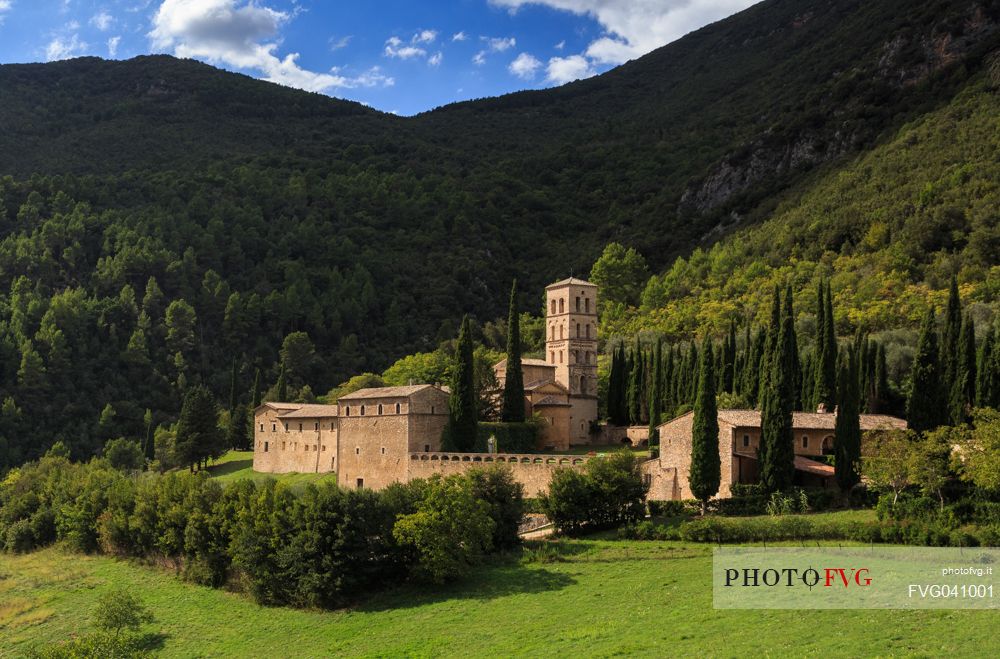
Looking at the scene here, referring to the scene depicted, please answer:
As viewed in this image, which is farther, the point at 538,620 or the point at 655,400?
the point at 655,400

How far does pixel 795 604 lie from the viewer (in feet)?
103

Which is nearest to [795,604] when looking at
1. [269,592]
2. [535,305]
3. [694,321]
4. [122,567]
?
[269,592]

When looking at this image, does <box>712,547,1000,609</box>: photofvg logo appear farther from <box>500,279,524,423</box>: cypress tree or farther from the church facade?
the church facade

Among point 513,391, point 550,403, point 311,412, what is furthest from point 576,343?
point 311,412

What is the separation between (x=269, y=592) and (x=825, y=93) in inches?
4886

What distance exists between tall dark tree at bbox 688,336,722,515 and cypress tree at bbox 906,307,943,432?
27.0 feet

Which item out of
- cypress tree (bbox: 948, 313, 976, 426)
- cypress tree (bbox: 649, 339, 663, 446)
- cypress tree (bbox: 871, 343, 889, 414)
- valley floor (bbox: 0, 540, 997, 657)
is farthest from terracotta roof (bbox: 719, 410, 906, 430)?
cypress tree (bbox: 649, 339, 663, 446)

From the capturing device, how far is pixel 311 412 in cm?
7056

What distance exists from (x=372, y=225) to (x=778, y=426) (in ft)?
393

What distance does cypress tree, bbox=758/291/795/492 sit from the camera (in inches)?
1743

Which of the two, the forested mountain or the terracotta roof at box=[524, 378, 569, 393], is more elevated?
the forested mountain

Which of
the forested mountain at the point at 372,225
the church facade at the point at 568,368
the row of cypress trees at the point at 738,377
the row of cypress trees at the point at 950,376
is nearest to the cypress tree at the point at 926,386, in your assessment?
the row of cypress trees at the point at 950,376

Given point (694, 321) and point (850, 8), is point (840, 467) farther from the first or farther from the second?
point (850, 8)

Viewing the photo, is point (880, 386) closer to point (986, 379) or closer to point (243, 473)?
point (986, 379)
